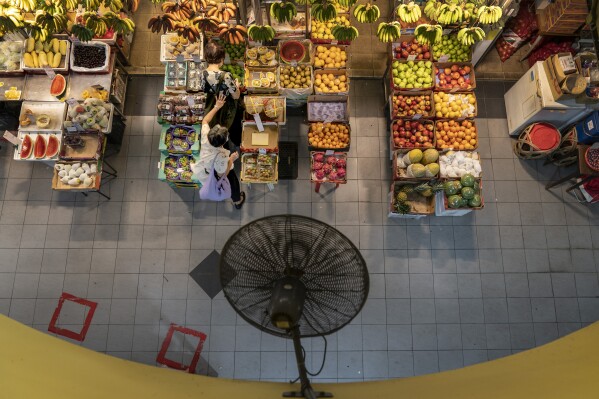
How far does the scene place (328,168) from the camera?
5.75 m

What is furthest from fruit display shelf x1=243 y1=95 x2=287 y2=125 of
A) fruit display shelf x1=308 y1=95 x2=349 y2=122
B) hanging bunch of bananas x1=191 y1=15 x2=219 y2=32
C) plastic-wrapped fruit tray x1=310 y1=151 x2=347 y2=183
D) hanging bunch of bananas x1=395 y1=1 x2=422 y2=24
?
hanging bunch of bananas x1=395 y1=1 x2=422 y2=24

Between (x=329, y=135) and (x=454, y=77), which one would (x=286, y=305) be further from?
(x=454, y=77)

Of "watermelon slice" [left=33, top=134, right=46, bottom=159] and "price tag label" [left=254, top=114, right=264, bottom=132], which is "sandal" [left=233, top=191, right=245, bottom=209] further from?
"watermelon slice" [left=33, top=134, right=46, bottom=159]

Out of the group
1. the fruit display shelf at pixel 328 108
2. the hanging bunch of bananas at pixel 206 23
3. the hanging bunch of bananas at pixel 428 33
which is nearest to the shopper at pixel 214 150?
the hanging bunch of bananas at pixel 206 23

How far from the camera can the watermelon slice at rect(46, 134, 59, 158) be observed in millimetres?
5680

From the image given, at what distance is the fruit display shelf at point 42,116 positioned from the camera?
5.73 meters

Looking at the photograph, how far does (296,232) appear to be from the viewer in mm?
2385

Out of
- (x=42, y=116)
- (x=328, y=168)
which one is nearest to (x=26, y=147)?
(x=42, y=116)

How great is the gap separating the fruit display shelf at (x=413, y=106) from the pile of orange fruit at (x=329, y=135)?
81 cm

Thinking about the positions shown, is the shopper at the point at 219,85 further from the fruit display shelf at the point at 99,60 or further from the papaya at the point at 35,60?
the papaya at the point at 35,60

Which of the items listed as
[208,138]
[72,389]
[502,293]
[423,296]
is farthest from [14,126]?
[502,293]

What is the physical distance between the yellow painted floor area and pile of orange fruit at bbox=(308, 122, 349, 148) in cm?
380

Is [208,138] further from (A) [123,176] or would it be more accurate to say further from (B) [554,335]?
(B) [554,335]

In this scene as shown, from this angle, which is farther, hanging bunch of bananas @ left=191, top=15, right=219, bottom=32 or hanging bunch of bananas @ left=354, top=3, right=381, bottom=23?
hanging bunch of bananas @ left=191, top=15, right=219, bottom=32
